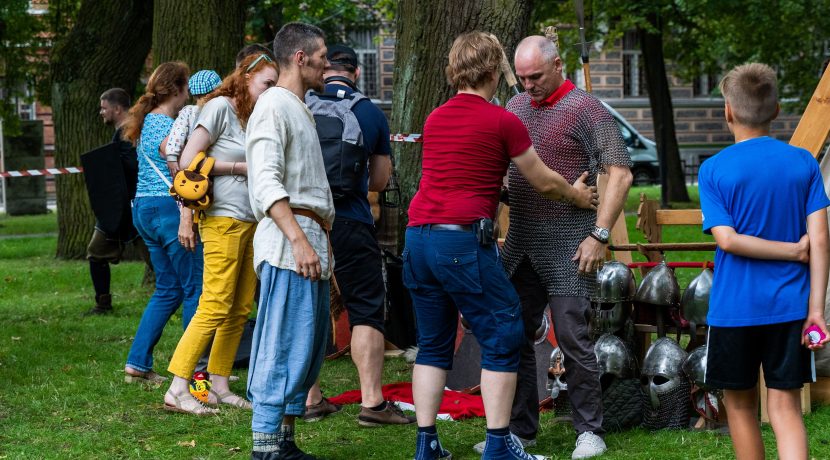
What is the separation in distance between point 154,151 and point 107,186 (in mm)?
1460

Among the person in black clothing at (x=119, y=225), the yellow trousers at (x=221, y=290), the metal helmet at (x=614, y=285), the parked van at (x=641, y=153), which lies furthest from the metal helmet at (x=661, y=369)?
the parked van at (x=641, y=153)

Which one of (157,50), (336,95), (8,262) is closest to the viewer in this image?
(336,95)

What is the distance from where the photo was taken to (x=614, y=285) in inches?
238

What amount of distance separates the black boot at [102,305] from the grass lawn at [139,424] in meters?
0.74

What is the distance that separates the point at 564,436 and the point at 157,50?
6.95 m

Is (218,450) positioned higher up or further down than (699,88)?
further down

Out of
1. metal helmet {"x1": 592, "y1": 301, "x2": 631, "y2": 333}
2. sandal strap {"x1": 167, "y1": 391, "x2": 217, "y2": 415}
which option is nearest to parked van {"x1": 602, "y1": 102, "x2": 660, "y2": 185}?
metal helmet {"x1": 592, "y1": 301, "x2": 631, "y2": 333}

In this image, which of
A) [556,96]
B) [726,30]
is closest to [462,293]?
[556,96]

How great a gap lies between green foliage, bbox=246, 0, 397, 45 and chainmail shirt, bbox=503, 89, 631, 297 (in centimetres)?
1758

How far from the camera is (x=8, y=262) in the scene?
54.6ft

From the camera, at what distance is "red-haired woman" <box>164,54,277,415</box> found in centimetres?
611

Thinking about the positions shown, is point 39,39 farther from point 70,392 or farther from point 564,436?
point 564,436

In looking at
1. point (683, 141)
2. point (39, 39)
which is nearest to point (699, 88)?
point (683, 141)

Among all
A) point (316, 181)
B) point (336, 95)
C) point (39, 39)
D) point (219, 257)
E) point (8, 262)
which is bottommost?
point (8, 262)
